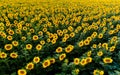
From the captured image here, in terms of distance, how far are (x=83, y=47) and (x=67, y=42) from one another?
548 millimetres

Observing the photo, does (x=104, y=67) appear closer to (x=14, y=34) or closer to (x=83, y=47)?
(x=83, y=47)

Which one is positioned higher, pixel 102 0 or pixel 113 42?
pixel 113 42

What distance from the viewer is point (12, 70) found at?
503 cm

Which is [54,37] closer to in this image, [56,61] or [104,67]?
[56,61]

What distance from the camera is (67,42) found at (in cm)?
639

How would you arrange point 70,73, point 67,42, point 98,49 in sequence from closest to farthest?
point 70,73, point 98,49, point 67,42

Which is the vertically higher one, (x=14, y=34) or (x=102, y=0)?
(x=14, y=34)

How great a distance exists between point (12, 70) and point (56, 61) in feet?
2.43

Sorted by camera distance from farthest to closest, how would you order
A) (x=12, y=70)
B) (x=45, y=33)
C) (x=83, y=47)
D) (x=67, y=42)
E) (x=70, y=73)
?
1. (x=45, y=33)
2. (x=67, y=42)
3. (x=83, y=47)
4. (x=12, y=70)
5. (x=70, y=73)

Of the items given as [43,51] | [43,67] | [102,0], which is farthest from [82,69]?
[102,0]

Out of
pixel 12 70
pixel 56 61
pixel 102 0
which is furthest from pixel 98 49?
pixel 102 0

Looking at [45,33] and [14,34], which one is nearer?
[14,34]

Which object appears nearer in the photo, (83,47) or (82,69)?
(82,69)

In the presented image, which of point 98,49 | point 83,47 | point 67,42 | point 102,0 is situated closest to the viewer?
point 98,49
